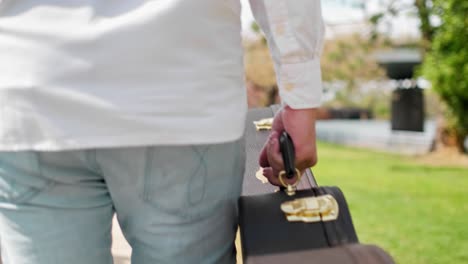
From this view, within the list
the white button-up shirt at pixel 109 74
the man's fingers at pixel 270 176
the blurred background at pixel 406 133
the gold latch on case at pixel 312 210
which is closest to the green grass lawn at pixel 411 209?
the blurred background at pixel 406 133

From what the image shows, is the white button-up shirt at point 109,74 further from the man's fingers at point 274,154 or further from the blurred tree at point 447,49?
the blurred tree at point 447,49

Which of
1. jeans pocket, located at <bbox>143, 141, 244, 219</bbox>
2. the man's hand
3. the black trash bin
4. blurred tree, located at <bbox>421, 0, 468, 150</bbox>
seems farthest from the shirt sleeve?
the black trash bin

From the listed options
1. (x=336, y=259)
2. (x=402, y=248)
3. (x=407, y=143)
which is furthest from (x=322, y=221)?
(x=407, y=143)

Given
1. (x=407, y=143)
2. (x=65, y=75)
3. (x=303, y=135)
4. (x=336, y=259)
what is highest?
(x=65, y=75)

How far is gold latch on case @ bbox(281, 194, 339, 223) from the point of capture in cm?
94

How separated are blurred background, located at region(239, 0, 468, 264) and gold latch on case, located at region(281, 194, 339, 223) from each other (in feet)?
2.96

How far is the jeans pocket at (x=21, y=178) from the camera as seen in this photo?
845mm

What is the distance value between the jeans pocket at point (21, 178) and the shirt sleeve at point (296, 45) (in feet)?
1.25

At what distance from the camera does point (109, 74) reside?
818mm

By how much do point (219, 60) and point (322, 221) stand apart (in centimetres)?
30

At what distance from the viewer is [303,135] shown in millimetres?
930

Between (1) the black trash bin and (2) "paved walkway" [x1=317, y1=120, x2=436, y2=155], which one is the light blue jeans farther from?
(1) the black trash bin

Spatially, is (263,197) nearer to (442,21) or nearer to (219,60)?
(219,60)

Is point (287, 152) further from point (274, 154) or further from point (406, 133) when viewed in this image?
point (406, 133)
